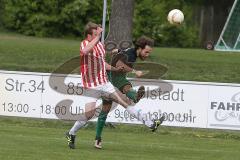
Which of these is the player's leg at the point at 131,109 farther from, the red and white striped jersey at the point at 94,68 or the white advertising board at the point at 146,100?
the white advertising board at the point at 146,100

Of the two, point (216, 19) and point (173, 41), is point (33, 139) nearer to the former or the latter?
point (173, 41)

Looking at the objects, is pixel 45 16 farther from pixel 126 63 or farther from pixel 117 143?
pixel 126 63

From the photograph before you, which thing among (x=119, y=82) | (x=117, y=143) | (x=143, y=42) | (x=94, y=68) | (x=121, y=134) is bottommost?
(x=121, y=134)

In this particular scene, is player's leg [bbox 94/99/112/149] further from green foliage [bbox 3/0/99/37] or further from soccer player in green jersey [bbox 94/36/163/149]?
green foliage [bbox 3/0/99/37]

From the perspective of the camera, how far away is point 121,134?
56.2ft

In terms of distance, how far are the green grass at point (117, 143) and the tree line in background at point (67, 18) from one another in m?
17.7

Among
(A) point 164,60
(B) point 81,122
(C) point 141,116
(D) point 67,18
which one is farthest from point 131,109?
(D) point 67,18

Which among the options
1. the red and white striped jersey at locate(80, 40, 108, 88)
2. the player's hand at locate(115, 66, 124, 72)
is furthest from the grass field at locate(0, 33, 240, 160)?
the player's hand at locate(115, 66, 124, 72)

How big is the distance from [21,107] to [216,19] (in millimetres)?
25049

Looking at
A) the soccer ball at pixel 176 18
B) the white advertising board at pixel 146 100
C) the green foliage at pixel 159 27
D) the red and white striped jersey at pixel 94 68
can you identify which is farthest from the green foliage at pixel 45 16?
the red and white striped jersey at pixel 94 68

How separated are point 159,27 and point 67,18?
4.34 metres

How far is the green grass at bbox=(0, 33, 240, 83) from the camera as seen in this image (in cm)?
2458

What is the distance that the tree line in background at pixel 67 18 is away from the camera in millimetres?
36281

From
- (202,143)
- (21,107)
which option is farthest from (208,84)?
(21,107)
